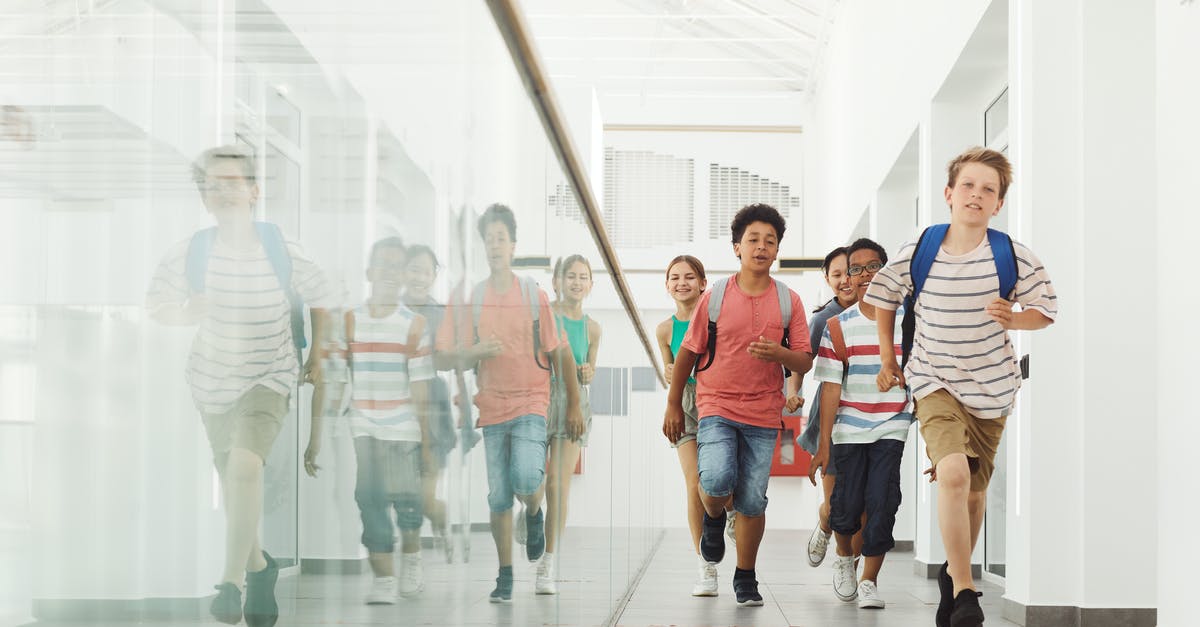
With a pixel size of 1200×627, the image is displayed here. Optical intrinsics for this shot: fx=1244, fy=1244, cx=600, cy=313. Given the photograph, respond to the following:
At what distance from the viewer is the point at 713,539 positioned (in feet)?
16.0

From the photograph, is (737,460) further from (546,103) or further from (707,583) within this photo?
(546,103)

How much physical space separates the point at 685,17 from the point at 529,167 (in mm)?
15744

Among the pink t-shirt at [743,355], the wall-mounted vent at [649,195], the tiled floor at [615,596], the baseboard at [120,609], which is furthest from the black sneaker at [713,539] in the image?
the wall-mounted vent at [649,195]

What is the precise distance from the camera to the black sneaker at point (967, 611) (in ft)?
10.1

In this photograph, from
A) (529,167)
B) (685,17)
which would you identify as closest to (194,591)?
(529,167)

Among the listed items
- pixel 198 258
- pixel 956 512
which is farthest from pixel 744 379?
pixel 198 258

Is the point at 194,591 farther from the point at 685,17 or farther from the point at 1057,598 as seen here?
the point at 685,17

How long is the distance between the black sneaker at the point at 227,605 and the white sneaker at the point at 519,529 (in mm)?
1191

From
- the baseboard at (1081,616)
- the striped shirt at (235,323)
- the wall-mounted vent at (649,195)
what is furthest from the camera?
the wall-mounted vent at (649,195)

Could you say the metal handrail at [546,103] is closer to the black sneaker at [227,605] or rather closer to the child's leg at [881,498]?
the black sneaker at [227,605]

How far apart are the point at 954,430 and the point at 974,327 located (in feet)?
0.92

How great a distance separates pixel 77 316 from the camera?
2.11 feet

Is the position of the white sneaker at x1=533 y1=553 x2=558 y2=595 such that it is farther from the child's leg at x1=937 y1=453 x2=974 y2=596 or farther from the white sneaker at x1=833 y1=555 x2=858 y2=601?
the white sneaker at x1=833 y1=555 x2=858 y2=601

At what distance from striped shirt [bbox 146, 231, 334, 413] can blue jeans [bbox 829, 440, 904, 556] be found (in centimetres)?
390
